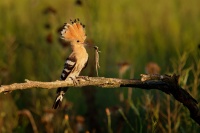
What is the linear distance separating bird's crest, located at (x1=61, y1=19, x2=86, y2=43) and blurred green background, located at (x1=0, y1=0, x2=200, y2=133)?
4.14 ft

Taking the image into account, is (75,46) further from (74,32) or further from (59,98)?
(59,98)

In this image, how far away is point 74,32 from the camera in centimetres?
236

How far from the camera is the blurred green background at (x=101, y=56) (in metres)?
4.45

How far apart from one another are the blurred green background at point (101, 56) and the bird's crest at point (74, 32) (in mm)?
1263

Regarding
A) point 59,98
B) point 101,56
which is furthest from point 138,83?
point 101,56

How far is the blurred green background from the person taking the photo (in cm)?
445

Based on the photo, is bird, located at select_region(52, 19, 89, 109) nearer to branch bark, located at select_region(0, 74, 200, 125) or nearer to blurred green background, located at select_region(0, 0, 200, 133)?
branch bark, located at select_region(0, 74, 200, 125)

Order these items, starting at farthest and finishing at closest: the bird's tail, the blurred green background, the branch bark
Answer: the blurred green background, the bird's tail, the branch bark

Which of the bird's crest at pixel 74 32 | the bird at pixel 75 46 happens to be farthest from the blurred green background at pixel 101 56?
the bird's crest at pixel 74 32

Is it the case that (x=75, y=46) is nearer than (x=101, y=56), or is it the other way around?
(x=75, y=46)

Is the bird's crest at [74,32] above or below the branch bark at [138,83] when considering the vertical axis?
above

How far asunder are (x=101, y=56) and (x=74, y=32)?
366 cm

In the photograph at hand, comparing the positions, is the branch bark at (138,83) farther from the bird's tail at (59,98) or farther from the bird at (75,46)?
the bird's tail at (59,98)

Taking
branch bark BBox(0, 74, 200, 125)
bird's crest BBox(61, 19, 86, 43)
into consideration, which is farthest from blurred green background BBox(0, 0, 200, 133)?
bird's crest BBox(61, 19, 86, 43)
